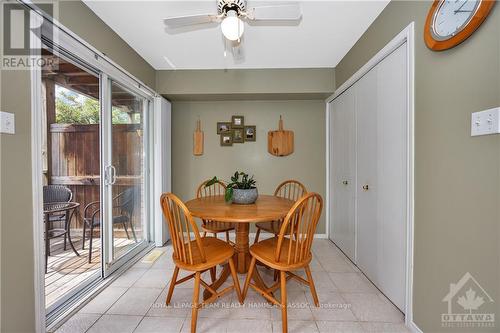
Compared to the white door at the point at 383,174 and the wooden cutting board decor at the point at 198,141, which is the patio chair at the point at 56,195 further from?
the white door at the point at 383,174

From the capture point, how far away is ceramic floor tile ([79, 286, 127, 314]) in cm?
164

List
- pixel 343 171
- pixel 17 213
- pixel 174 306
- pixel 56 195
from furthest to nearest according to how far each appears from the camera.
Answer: pixel 343 171 → pixel 56 195 → pixel 174 306 → pixel 17 213

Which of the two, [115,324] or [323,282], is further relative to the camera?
[323,282]

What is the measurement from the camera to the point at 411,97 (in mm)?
1401

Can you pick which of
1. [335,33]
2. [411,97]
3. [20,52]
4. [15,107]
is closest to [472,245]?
[411,97]

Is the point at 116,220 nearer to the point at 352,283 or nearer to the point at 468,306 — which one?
the point at 352,283

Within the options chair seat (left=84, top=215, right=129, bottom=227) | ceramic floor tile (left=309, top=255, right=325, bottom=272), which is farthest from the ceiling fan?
ceramic floor tile (left=309, top=255, right=325, bottom=272)

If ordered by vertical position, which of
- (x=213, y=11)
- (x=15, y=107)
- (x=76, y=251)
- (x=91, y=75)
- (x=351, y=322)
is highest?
(x=213, y=11)

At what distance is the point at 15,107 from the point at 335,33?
251cm

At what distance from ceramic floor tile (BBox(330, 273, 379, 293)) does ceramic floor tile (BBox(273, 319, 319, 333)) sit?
559 millimetres

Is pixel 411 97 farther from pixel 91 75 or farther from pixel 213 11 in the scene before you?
pixel 91 75

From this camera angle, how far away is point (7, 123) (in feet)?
3.71

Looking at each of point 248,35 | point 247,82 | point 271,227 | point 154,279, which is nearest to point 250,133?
point 247,82

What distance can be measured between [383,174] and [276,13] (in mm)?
1514
